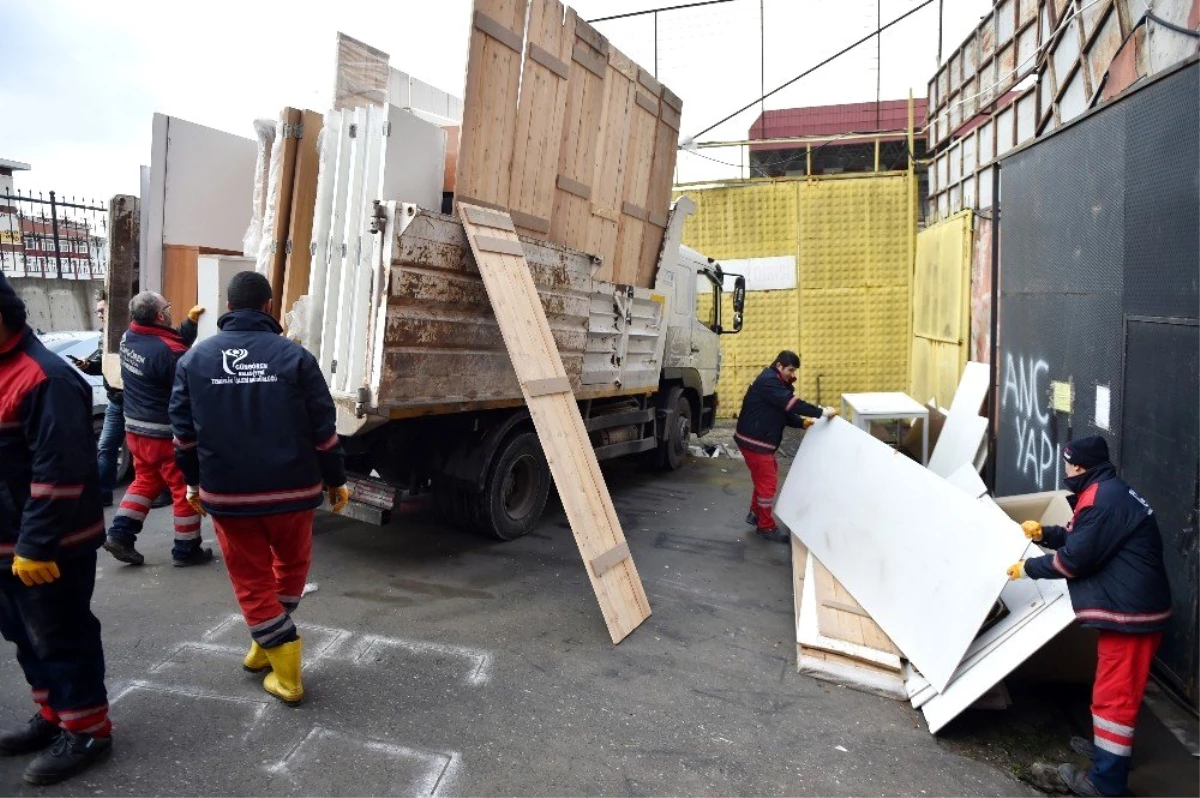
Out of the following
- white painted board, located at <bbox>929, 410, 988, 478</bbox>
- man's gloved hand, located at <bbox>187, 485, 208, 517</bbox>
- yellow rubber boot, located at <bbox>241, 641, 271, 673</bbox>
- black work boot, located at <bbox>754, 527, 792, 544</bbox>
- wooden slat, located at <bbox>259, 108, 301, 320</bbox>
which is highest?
wooden slat, located at <bbox>259, 108, 301, 320</bbox>

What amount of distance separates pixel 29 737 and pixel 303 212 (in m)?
3.13

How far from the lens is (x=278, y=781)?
8.77 ft

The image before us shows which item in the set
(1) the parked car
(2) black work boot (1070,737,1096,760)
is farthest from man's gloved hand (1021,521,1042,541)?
(1) the parked car

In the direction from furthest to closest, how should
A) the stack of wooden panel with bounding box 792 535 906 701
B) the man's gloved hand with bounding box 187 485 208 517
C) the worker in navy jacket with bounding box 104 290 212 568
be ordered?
the worker in navy jacket with bounding box 104 290 212 568, the stack of wooden panel with bounding box 792 535 906 701, the man's gloved hand with bounding box 187 485 208 517

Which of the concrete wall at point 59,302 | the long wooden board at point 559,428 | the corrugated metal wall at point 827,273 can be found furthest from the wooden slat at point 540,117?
the concrete wall at point 59,302

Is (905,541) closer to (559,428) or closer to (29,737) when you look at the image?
(559,428)

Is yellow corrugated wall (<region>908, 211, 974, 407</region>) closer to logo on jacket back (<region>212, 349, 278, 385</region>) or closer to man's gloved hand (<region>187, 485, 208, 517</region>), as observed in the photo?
logo on jacket back (<region>212, 349, 278, 385</region>)

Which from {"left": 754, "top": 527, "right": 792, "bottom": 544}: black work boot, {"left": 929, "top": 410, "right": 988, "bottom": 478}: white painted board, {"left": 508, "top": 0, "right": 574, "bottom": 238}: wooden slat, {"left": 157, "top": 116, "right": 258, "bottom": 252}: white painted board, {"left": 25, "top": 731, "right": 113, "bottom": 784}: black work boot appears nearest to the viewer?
{"left": 25, "top": 731, "right": 113, "bottom": 784}: black work boot

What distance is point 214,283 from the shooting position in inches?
196

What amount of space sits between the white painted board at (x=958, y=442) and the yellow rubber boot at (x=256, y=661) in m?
5.23

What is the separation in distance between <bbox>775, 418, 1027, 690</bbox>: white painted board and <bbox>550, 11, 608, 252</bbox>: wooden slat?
7.97 ft

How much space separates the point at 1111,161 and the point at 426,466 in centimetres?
454

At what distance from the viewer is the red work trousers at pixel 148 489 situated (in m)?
4.63

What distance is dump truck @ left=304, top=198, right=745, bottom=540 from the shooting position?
4176 mm
